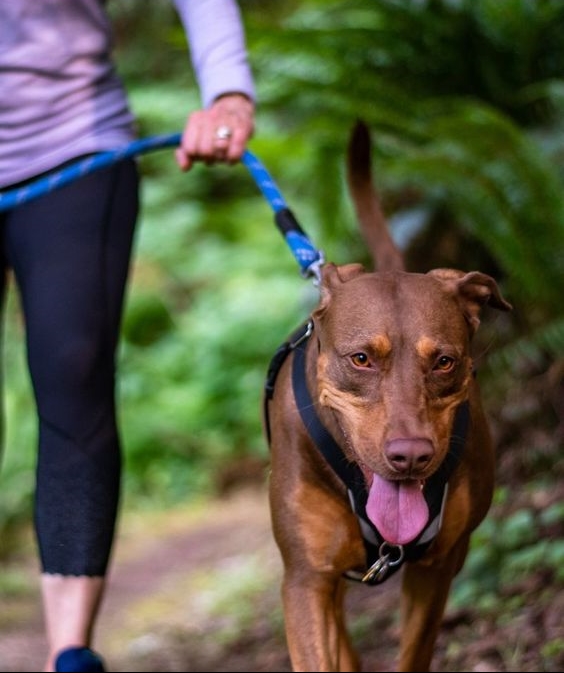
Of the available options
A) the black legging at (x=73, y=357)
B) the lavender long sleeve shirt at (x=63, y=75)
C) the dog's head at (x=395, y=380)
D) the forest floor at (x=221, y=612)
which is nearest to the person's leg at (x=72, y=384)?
the black legging at (x=73, y=357)

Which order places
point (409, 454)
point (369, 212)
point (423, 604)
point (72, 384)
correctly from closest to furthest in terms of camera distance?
1. point (409, 454)
2. point (423, 604)
3. point (72, 384)
4. point (369, 212)

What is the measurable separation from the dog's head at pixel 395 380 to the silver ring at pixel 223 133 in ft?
2.26

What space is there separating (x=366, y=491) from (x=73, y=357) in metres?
0.96

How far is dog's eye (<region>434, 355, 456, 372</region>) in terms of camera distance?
2.51 meters

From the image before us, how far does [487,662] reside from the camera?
364 centimetres

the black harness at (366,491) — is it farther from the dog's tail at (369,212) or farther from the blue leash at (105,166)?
the dog's tail at (369,212)

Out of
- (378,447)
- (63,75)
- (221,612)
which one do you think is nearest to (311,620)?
(378,447)

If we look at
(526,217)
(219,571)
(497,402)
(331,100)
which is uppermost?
(331,100)

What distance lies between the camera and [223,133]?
3.15m

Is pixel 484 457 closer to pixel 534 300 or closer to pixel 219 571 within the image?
pixel 534 300

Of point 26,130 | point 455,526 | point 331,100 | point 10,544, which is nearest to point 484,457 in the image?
point 455,526

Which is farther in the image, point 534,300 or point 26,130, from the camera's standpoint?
point 534,300

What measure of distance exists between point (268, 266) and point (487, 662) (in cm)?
692

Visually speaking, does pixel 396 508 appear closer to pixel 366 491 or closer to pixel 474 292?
pixel 366 491
